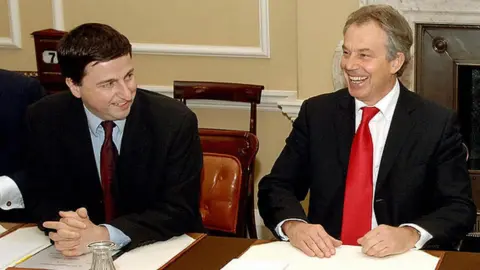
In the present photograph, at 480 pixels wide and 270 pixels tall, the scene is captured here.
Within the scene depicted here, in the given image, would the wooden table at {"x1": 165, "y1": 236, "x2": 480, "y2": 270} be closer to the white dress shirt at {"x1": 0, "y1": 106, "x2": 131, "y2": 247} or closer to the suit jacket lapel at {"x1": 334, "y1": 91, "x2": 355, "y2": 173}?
the white dress shirt at {"x1": 0, "y1": 106, "x2": 131, "y2": 247}

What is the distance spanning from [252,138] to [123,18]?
6.29 ft

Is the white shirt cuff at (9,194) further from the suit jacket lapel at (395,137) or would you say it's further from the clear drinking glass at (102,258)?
the suit jacket lapel at (395,137)

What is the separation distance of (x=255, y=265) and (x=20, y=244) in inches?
30.2

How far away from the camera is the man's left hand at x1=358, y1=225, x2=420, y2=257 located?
2350 millimetres

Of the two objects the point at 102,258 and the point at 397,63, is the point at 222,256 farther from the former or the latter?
the point at 397,63

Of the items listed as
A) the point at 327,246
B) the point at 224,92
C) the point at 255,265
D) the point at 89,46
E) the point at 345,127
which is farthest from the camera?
the point at 224,92

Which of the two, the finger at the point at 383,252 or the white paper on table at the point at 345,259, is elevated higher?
the finger at the point at 383,252

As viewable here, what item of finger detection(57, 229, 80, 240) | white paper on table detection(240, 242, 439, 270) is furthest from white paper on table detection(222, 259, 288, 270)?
finger detection(57, 229, 80, 240)

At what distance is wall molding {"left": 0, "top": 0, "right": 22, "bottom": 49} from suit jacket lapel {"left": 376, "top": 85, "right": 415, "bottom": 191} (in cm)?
300

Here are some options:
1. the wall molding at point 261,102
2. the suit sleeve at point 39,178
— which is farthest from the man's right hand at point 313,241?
the wall molding at point 261,102

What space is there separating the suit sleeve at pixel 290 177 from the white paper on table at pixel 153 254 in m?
0.37

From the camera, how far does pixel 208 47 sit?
4.81m

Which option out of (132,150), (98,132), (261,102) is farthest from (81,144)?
(261,102)

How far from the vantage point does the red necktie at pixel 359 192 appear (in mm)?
2799
